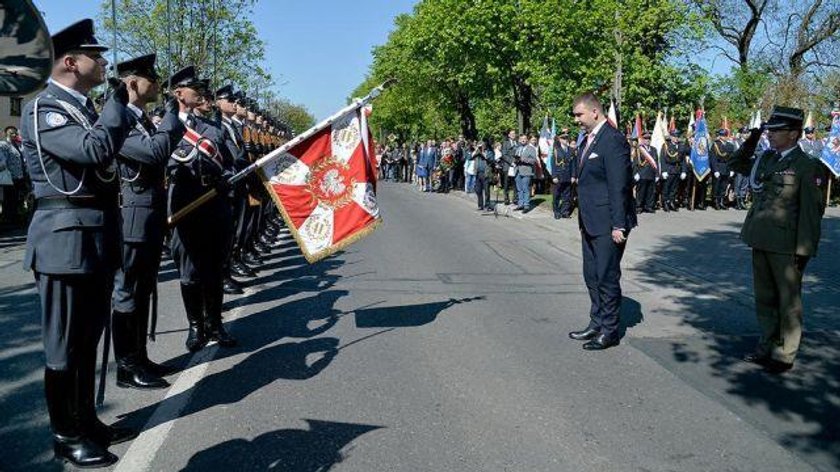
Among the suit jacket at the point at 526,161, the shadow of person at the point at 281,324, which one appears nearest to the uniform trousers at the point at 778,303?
the shadow of person at the point at 281,324

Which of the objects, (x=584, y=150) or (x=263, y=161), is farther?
(x=584, y=150)

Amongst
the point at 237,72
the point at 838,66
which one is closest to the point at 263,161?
the point at 237,72

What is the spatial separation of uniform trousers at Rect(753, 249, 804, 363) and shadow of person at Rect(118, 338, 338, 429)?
3.49m

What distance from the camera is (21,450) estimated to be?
396 cm

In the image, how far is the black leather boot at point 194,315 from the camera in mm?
5985

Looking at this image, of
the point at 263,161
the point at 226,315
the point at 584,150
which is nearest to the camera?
the point at 263,161

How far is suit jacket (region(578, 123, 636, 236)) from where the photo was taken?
6.12 m

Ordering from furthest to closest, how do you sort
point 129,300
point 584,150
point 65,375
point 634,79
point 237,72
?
1. point 237,72
2. point 634,79
3. point 584,150
4. point 129,300
5. point 65,375

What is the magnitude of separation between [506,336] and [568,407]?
5.91 feet

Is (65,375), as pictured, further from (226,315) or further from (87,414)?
(226,315)

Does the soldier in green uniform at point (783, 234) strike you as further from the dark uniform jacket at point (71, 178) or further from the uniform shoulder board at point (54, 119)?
the uniform shoulder board at point (54, 119)

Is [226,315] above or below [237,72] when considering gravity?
below

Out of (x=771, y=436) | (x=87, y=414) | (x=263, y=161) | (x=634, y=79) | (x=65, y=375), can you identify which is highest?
(x=634, y=79)

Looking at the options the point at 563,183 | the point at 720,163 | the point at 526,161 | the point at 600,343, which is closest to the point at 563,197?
the point at 563,183
